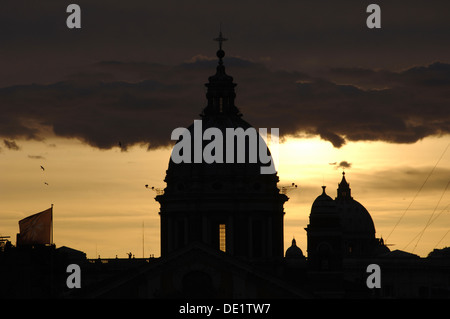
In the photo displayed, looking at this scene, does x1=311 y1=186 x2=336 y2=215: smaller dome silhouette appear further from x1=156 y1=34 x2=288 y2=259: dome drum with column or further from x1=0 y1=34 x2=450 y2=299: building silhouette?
x1=156 y1=34 x2=288 y2=259: dome drum with column

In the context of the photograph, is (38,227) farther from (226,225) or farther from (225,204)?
(225,204)

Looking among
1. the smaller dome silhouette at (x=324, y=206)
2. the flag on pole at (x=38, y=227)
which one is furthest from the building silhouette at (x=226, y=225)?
the flag on pole at (x=38, y=227)

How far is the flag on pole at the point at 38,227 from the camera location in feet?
469

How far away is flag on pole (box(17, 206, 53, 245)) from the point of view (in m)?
143

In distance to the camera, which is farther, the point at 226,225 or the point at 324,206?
the point at 226,225

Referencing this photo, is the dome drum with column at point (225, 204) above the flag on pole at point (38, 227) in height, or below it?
above

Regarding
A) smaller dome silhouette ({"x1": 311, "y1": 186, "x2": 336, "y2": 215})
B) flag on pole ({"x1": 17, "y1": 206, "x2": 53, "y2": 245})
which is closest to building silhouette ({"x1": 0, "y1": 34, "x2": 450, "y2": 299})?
smaller dome silhouette ({"x1": 311, "y1": 186, "x2": 336, "y2": 215})

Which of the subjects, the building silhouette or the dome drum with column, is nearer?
the building silhouette

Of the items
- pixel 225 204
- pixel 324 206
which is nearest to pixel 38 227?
pixel 225 204

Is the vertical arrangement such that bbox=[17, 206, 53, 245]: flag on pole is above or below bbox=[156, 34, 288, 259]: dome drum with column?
below

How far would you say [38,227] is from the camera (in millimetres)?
143625

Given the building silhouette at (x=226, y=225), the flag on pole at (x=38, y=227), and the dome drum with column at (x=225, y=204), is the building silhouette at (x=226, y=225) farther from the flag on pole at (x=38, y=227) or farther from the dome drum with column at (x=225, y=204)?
the flag on pole at (x=38, y=227)
